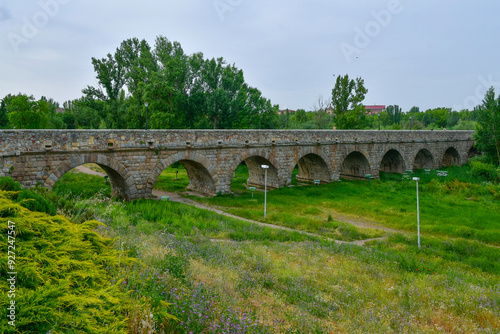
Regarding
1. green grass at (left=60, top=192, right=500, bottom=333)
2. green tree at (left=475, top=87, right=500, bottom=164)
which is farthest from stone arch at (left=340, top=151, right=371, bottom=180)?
green grass at (left=60, top=192, right=500, bottom=333)

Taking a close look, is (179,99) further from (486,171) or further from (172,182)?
(486,171)

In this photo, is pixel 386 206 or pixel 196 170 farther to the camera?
pixel 196 170

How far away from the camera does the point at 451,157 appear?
38000 millimetres

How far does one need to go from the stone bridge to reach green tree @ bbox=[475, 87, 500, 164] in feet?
14.5

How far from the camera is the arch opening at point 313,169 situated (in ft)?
82.1

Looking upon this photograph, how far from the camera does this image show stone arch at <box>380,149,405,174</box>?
31.0m

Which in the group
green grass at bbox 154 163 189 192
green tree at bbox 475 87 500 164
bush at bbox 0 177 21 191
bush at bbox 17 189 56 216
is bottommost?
green grass at bbox 154 163 189 192

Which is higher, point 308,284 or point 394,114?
Result: point 394,114

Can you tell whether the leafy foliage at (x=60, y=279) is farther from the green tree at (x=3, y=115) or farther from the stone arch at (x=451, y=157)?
the green tree at (x=3, y=115)

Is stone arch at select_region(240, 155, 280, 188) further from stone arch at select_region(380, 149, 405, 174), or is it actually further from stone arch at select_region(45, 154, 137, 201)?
stone arch at select_region(380, 149, 405, 174)

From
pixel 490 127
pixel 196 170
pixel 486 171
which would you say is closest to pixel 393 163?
pixel 486 171

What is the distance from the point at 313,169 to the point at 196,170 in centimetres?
972

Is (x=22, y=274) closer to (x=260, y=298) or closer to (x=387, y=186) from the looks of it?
(x=260, y=298)

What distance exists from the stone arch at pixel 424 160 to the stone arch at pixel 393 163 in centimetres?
406
